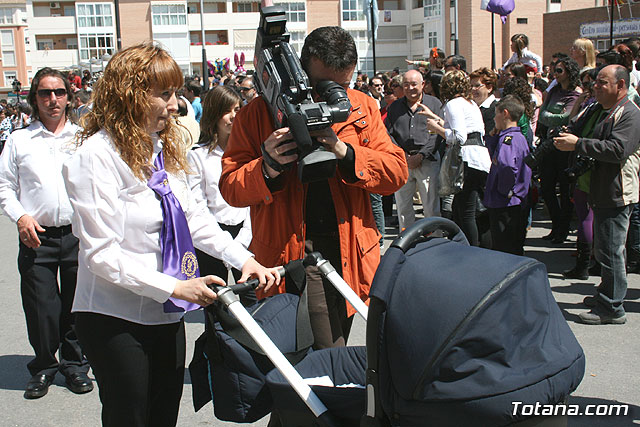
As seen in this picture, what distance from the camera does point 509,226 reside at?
21.5ft

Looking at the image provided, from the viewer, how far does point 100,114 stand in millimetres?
2707

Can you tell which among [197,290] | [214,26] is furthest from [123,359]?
[214,26]

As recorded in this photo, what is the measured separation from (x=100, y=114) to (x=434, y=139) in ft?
18.5

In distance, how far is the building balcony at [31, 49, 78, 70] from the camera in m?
78.8

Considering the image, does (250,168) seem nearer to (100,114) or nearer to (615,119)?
(100,114)

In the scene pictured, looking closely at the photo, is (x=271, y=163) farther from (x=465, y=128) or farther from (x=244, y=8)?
(x=244, y=8)

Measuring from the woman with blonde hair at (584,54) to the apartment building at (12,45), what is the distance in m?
93.5

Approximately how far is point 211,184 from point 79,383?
171cm

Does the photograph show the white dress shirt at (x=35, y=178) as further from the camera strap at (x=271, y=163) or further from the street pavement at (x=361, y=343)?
the camera strap at (x=271, y=163)

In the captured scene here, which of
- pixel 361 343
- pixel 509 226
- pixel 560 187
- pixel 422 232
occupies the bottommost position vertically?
pixel 361 343

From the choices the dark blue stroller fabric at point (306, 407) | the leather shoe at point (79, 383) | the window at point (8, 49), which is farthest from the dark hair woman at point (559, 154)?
the window at point (8, 49)

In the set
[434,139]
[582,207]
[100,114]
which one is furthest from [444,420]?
[434,139]

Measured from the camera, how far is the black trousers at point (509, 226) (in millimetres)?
6521

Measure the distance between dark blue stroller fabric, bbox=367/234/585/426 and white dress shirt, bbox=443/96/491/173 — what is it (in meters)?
4.91
